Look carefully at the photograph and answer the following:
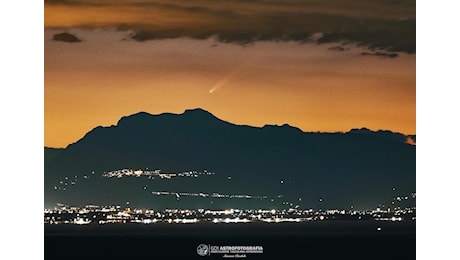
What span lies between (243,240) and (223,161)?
1022mm

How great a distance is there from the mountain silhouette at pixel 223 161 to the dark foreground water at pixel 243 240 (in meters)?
0.36

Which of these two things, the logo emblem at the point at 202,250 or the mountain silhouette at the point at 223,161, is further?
the mountain silhouette at the point at 223,161

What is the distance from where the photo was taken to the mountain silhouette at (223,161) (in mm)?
18203

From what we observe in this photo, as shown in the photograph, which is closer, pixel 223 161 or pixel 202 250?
pixel 202 250

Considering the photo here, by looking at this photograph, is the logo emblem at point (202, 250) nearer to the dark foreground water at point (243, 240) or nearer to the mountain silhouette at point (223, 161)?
the dark foreground water at point (243, 240)

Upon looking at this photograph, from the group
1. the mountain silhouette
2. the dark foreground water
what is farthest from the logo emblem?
the mountain silhouette

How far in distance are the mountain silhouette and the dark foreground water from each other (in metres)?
0.36

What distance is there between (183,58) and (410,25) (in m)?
2.84

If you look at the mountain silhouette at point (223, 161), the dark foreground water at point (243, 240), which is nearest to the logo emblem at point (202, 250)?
the dark foreground water at point (243, 240)

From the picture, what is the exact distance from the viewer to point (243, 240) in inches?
712

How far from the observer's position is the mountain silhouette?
59.7 ft

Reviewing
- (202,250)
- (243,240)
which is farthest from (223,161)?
(202,250)

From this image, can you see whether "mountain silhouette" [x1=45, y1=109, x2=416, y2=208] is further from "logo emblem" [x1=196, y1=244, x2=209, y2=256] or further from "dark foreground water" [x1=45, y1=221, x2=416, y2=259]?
"logo emblem" [x1=196, y1=244, x2=209, y2=256]

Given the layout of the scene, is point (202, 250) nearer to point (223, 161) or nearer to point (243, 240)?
point (243, 240)
